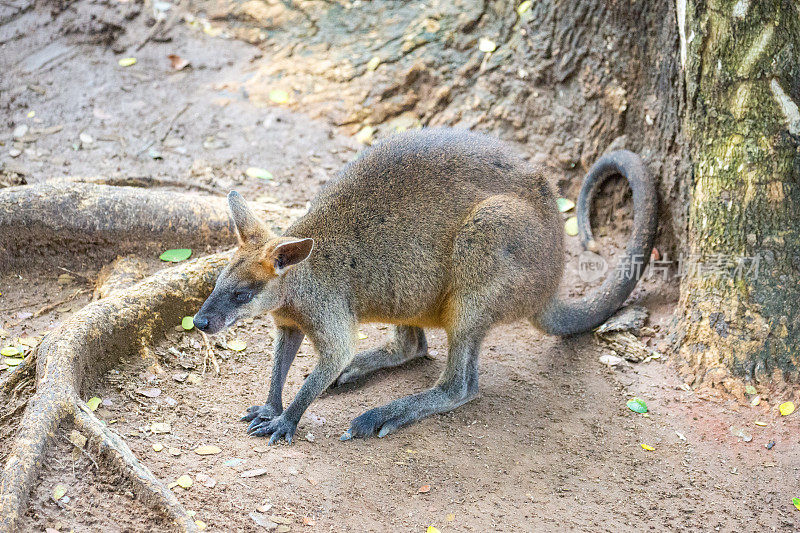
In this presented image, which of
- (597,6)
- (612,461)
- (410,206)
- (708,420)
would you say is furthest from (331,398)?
(597,6)

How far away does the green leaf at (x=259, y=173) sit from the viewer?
7.05 meters

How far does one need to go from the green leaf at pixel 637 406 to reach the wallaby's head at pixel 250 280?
245 cm

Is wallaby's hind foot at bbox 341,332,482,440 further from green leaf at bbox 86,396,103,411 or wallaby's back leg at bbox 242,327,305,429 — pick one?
green leaf at bbox 86,396,103,411

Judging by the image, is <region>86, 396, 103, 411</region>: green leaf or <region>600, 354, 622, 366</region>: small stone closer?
<region>86, 396, 103, 411</region>: green leaf

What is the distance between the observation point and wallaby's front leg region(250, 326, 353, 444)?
4.39 meters

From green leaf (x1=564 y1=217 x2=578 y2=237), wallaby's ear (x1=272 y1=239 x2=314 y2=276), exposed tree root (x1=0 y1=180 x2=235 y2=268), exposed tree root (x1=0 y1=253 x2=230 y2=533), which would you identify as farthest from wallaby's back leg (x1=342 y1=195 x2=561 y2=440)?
exposed tree root (x1=0 y1=180 x2=235 y2=268)

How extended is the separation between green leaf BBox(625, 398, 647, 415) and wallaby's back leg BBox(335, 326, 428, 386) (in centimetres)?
155

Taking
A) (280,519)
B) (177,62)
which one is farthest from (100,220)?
(177,62)

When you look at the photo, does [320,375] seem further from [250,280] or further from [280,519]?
[280,519]

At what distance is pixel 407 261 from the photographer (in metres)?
4.75

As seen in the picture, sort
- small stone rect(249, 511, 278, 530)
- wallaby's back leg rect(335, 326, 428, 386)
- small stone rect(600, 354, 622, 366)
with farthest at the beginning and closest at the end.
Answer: small stone rect(600, 354, 622, 366)
wallaby's back leg rect(335, 326, 428, 386)
small stone rect(249, 511, 278, 530)

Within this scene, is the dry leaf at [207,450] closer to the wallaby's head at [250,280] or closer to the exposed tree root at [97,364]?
the exposed tree root at [97,364]

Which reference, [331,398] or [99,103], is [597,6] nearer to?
[331,398]

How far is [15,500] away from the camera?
10.7 ft
